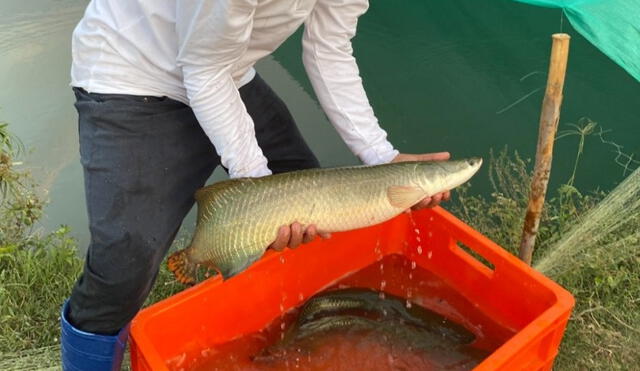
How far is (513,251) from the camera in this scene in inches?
102

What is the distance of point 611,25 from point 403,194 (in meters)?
0.99

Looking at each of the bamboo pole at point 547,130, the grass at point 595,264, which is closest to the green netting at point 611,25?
the bamboo pole at point 547,130

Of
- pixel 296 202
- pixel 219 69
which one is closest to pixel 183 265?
pixel 296 202

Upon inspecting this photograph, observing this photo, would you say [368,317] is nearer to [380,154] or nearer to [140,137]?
[380,154]

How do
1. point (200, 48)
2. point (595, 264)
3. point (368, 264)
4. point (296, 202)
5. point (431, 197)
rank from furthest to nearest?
point (368, 264), point (595, 264), point (431, 197), point (296, 202), point (200, 48)

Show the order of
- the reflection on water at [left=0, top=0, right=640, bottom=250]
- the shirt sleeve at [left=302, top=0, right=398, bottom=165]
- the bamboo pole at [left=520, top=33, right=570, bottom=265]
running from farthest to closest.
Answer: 1. the reflection on water at [left=0, top=0, right=640, bottom=250]
2. the shirt sleeve at [left=302, top=0, right=398, bottom=165]
3. the bamboo pole at [left=520, top=33, right=570, bottom=265]

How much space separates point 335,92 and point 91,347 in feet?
3.39

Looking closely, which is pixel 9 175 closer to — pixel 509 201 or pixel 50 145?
pixel 50 145

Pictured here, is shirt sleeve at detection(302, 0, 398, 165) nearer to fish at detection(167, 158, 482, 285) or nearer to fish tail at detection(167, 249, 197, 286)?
fish at detection(167, 158, 482, 285)

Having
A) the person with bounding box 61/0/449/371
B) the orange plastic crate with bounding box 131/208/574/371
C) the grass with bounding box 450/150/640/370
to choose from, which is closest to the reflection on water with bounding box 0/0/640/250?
the grass with bounding box 450/150/640/370

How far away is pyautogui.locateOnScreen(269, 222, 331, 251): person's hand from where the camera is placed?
1.78 metres

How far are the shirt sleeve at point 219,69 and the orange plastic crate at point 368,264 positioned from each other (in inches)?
16.8

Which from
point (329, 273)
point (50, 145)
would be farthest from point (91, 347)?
point (50, 145)

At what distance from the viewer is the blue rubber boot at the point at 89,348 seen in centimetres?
179
